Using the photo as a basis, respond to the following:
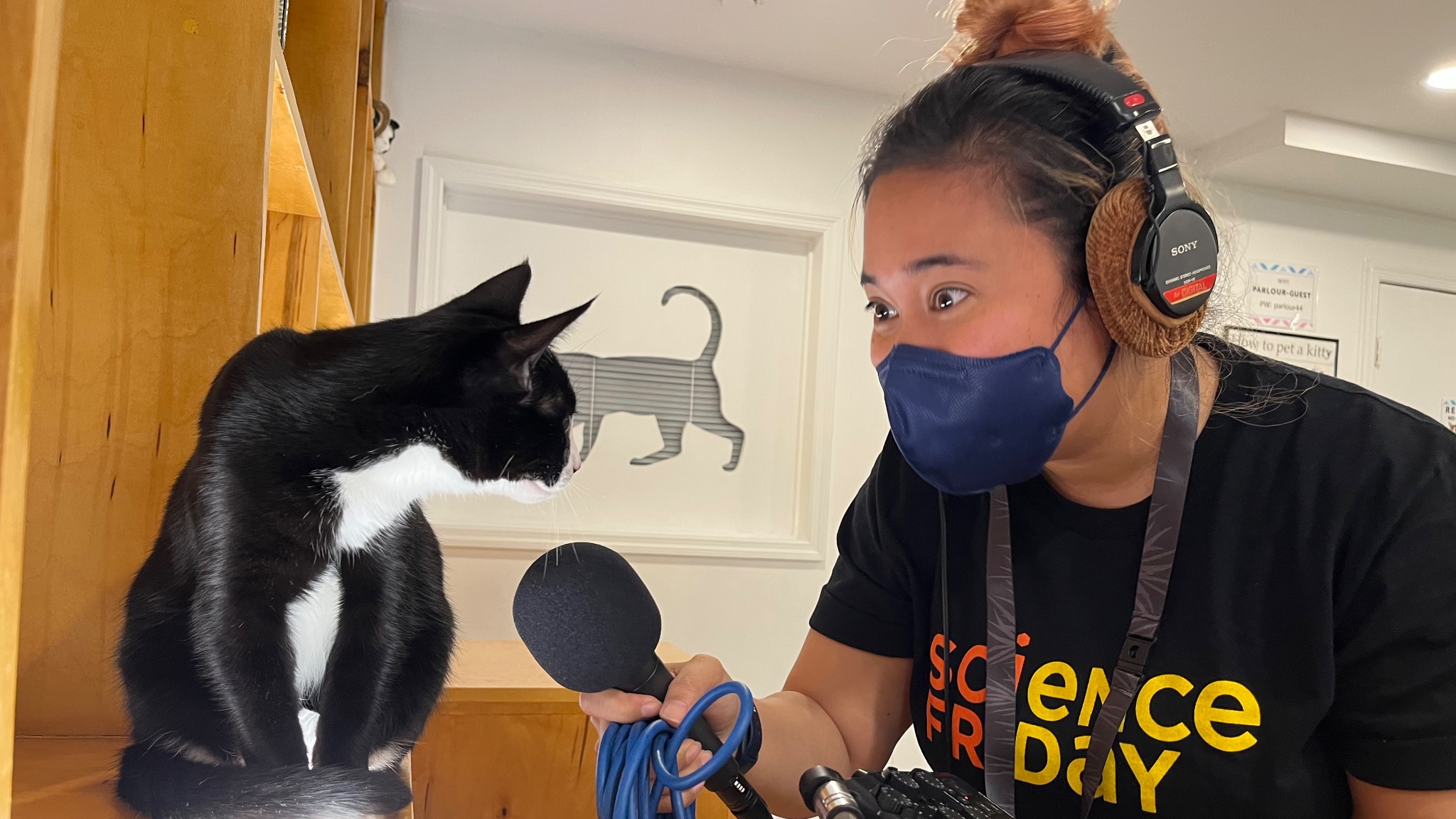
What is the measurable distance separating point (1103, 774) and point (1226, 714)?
0.11 metres

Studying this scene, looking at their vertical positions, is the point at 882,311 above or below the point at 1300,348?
below

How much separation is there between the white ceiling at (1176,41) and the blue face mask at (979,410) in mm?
1724

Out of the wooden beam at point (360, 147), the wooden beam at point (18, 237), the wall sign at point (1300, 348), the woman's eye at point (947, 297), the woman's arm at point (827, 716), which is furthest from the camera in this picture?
the wall sign at point (1300, 348)

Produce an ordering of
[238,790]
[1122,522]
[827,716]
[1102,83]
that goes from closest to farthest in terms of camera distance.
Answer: [238,790] → [1102,83] → [1122,522] → [827,716]

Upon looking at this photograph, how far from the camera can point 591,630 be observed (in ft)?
1.88

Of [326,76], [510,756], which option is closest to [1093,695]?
[326,76]

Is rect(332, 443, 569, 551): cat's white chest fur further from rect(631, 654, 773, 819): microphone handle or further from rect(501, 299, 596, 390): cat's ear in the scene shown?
rect(631, 654, 773, 819): microphone handle

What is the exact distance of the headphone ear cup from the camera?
75 cm

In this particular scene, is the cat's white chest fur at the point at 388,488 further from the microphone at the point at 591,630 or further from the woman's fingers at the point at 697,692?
the woman's fingers at the point at 697,692

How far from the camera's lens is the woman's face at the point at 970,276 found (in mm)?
751

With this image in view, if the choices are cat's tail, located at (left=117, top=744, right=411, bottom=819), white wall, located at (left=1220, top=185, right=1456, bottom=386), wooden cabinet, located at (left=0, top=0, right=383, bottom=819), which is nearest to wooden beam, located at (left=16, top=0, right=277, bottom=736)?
→ wooden cabinet, located at (left=0, top=0, right=383, bottom=819)

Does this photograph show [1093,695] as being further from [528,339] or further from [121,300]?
[121,300]

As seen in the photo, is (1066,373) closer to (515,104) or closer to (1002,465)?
(1002,465)

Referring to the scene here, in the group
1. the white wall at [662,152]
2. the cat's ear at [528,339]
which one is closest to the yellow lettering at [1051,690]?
the cat's ear at [528,339]
